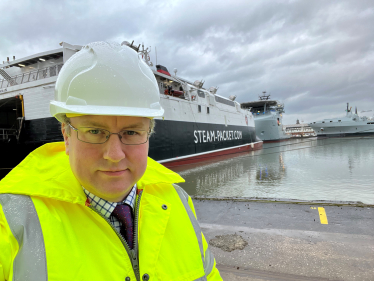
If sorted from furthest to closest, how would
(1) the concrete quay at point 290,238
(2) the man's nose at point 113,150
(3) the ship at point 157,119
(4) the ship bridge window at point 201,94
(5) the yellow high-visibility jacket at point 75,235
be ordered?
(4) the ship bridge window at point 201,94 → (3) the ship at point 157,119 → (1) the concrete quay at point 290,238 → (2) the man's nose at point 113,150 → (5) the yellow high-visibility jacket at point 75,235

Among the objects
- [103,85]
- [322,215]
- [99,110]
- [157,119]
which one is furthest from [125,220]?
[157,119]

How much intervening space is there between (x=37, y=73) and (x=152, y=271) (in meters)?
10.9

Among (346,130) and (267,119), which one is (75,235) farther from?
(346,130)

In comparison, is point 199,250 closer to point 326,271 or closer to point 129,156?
point 129,156

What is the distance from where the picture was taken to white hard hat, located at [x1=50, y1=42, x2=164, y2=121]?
96 cm

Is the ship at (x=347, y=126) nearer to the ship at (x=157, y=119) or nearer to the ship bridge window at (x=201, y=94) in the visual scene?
the ship at (x=157, y=119)

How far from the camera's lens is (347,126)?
38.7m

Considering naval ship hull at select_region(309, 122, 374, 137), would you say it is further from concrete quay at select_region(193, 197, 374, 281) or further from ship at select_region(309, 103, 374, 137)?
concrete quay at select_region(193, 197, 374, 281)

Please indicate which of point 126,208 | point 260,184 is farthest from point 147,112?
point 260,184

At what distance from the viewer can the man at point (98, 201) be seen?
2.43 feet

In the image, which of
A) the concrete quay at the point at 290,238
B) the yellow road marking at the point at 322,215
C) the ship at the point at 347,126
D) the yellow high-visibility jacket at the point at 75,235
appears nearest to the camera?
the yellow high-visibility jacket at the point at 75,235

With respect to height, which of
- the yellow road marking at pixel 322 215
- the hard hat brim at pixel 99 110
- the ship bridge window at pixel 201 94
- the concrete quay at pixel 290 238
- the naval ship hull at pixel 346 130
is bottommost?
the concrete quay at pixel 290 238

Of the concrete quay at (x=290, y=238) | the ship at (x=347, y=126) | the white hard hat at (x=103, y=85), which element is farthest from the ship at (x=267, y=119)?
the white hard hat at (x=103, y=85)

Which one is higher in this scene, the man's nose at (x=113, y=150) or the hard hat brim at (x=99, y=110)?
the hard hat brim at (x=99, y=110)
